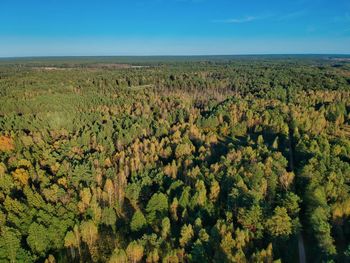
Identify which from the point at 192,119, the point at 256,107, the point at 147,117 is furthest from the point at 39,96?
the point at 256,107

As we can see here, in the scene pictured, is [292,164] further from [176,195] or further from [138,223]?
[138,223]

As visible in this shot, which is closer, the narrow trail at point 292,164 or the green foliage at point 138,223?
the narrow trail at point 292,164

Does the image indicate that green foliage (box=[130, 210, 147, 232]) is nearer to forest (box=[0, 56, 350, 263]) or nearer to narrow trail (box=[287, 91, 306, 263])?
forest (box=[0, 56, 350, 263])

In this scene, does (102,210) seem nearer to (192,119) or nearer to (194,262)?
(194,262)

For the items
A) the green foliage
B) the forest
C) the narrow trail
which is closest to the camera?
the forest

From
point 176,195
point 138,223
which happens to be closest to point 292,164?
point 176,195

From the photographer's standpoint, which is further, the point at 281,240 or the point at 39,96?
the point at 39,96

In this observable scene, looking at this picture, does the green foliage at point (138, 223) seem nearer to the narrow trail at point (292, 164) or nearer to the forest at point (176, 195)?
the forest at point (176, 195)

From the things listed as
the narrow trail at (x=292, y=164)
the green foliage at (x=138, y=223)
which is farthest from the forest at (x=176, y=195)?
the narrow trail at (x=292, y=164)

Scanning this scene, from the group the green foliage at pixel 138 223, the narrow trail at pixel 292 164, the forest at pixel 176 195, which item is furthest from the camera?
the green foliage at pixel 138 223

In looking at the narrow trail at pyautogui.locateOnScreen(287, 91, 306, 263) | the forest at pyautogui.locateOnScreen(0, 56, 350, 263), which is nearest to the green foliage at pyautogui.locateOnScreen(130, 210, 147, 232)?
the forest at pyautogui.locateOnScreen(0, 56, 350, 263)

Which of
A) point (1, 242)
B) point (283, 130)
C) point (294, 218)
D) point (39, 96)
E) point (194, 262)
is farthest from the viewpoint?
point (39, 96)
